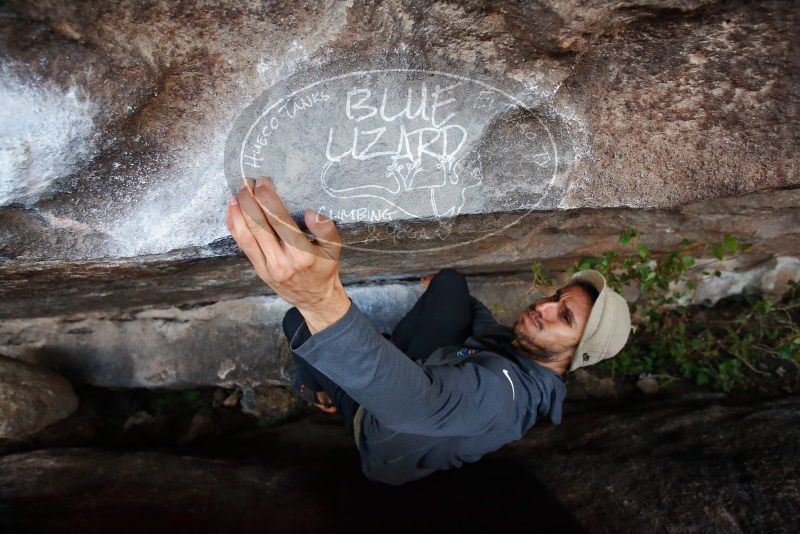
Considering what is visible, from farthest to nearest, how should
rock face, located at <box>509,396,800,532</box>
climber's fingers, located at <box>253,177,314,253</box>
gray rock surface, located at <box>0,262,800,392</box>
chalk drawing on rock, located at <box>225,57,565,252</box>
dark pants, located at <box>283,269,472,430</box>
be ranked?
gray rock surface, located at <box>0,262,800,392</box> < dark pants, located at <box>283,269,472,430</box> < rock face, located at <box>509,396,800,532</box> < chalk drawing on rock, located at <box>225,57,565,252</box> < climber's fingers, located at <box>253,177,314,253</box>

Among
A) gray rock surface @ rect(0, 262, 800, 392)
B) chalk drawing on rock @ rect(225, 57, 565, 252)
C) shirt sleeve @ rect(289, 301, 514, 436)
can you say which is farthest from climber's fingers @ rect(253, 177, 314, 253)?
gray rock surface @ rect(0, 262, 800, 392)

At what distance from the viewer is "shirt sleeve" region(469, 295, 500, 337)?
234 centimetres

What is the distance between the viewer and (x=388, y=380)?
1.12 meters

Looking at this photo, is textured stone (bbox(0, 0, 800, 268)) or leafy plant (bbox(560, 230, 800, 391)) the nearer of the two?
textured stone (bbox(0, 0, 800, 268))

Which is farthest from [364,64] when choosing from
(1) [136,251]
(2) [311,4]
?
(1) [136,251]

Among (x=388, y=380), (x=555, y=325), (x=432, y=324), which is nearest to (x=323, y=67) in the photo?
(x=388, y=380)

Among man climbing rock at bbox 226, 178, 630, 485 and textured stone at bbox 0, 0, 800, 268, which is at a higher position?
textured stone at bbox 0, 0, 800, 268

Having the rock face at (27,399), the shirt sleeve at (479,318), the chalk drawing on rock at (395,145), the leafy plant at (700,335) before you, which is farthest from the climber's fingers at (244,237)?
the leafy plant at (700,335)

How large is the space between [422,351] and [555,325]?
0.64 m

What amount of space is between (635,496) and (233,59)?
1813mm

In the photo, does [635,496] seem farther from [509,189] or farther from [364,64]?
[364,64]

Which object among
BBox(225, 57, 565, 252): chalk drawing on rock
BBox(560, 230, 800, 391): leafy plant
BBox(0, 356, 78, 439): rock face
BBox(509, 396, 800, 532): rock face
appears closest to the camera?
BBox(225, 57, 565, 252): chalk drawing on rock

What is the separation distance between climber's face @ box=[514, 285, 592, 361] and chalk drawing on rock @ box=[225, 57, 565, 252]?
1.50 ft

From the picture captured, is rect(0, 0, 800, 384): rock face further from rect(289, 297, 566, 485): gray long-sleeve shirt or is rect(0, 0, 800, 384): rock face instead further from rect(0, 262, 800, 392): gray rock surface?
rect(0, 262, 800, 392): gray rock surface
